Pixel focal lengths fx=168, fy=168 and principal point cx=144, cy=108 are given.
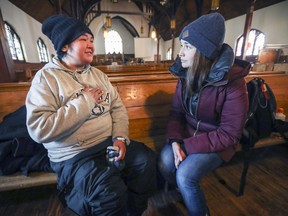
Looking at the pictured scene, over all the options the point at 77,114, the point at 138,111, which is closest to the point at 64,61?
the point at 77,114

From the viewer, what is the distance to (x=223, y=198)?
4.08 feet

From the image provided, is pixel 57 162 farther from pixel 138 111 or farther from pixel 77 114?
pixel 138 111

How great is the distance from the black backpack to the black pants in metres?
0.72

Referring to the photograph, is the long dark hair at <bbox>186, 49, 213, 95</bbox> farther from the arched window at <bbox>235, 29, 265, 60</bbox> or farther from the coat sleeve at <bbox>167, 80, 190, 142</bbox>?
the arched window at <bbox>235, 29, 265, 60</bbox>

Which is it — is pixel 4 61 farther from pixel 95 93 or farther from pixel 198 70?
pixel 198 70

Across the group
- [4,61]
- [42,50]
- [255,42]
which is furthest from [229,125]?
[42,50]

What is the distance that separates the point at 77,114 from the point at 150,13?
13.7 meters

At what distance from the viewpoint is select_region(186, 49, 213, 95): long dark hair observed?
0.91m

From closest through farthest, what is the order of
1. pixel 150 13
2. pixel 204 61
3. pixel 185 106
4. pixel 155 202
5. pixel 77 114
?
pixel 77 114
pixel 204 61
pixel 185 106
pixel 155 202
pixel 150 13

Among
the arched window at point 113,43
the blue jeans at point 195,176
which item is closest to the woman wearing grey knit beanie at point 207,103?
the blue jeans at point 195,176

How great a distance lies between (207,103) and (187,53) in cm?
30

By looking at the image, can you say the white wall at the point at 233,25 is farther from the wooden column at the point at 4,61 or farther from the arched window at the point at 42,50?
the wooden column at the point at 4,61

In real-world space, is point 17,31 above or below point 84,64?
above

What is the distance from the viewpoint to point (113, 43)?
1588cm
